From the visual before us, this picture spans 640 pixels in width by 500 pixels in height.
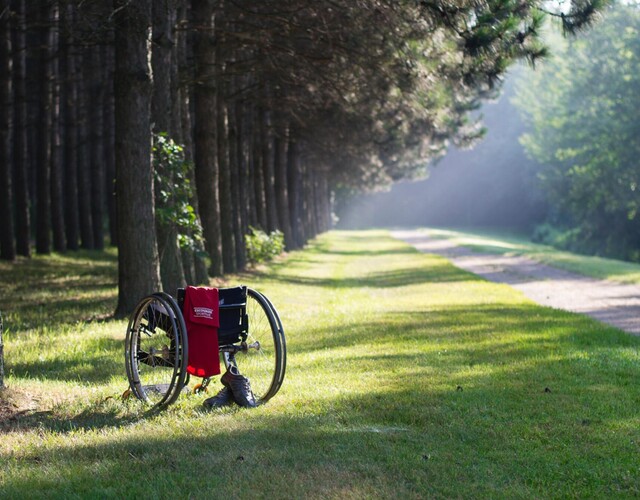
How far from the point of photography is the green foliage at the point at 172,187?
16.0m

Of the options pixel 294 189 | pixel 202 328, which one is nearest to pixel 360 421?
pixel 202 328

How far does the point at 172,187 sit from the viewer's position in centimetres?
1647

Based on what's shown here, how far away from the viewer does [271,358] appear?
1067cm

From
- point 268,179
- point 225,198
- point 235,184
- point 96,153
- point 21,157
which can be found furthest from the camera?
point 268,179

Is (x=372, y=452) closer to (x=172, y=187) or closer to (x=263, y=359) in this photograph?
(x=263, y=359)

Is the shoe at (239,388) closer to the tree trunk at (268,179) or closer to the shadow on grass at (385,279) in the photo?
the shadow on grass at (385,279)

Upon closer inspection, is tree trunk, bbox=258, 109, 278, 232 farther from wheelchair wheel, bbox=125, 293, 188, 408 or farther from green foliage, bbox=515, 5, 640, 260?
wheelchair wheel, bbox=125, 293, 188, 408

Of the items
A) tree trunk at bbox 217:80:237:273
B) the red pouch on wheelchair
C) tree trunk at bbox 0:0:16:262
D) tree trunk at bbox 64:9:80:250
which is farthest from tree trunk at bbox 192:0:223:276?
the red pouch on wheelchair

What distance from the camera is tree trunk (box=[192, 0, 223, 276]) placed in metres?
20.7

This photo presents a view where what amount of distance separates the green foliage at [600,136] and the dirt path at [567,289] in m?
18.2

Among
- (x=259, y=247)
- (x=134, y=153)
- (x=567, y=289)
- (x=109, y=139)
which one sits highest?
(x=109, y=139)

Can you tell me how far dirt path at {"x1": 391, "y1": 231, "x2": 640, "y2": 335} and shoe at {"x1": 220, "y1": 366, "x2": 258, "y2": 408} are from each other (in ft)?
25.7

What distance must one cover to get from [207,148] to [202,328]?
13929 mm

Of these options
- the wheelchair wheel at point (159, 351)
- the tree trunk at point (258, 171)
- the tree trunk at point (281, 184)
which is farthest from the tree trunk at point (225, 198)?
the wheelchair wheel at point (159, 351)
